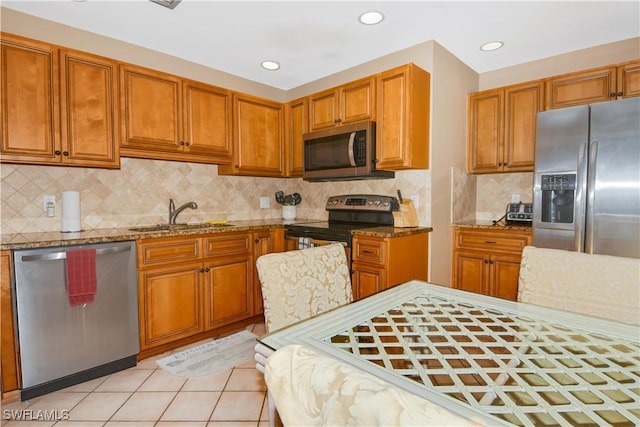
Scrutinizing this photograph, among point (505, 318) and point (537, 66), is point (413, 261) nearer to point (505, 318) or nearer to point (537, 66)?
point (505, 318)

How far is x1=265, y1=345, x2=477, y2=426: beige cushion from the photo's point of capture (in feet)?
1.19

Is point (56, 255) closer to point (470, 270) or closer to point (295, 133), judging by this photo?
point (295, 133)

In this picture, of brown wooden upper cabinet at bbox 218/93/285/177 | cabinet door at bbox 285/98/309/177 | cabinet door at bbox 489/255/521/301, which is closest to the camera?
cabinet door at bbox 489/255/521/301

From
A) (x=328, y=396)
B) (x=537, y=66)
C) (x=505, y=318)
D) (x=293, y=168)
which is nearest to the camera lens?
(x=328, y=396)

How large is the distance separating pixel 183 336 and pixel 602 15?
3.82m

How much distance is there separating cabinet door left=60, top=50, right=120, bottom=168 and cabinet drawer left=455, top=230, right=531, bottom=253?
293cm

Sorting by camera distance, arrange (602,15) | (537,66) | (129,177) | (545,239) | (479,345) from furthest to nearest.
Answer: (537,66) → (129,177) → (545,239) → (602,15) → (479,345)

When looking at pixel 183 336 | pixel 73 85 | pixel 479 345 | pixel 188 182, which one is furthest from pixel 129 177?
pixel 479 345

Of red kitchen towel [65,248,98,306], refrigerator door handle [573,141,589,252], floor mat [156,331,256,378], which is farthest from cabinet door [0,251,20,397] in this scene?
refrigerator door handle [573,141,589,252]

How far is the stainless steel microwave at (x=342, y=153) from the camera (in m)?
2.82

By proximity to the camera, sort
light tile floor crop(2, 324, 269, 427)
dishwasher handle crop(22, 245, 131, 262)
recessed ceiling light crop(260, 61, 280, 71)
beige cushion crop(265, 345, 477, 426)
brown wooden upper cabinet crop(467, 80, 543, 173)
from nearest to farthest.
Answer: beige cushion crop(265, 345, 477, 426) → light tile floor crop(2, 324, 269, 427) → dishwasher handle crop(22, 245, 131, 262) → brown wooden upper cabinet crop(467, 80, 543, 173) → recessed ceiling light crop(260, 61, 280, 71)

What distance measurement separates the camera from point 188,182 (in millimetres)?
3123

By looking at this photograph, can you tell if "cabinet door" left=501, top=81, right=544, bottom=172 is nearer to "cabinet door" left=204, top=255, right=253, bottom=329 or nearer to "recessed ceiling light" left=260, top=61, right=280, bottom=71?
"recessed ceiling light" left=260, top=61, right=280, bottom=71

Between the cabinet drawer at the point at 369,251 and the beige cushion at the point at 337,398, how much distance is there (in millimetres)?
1987
